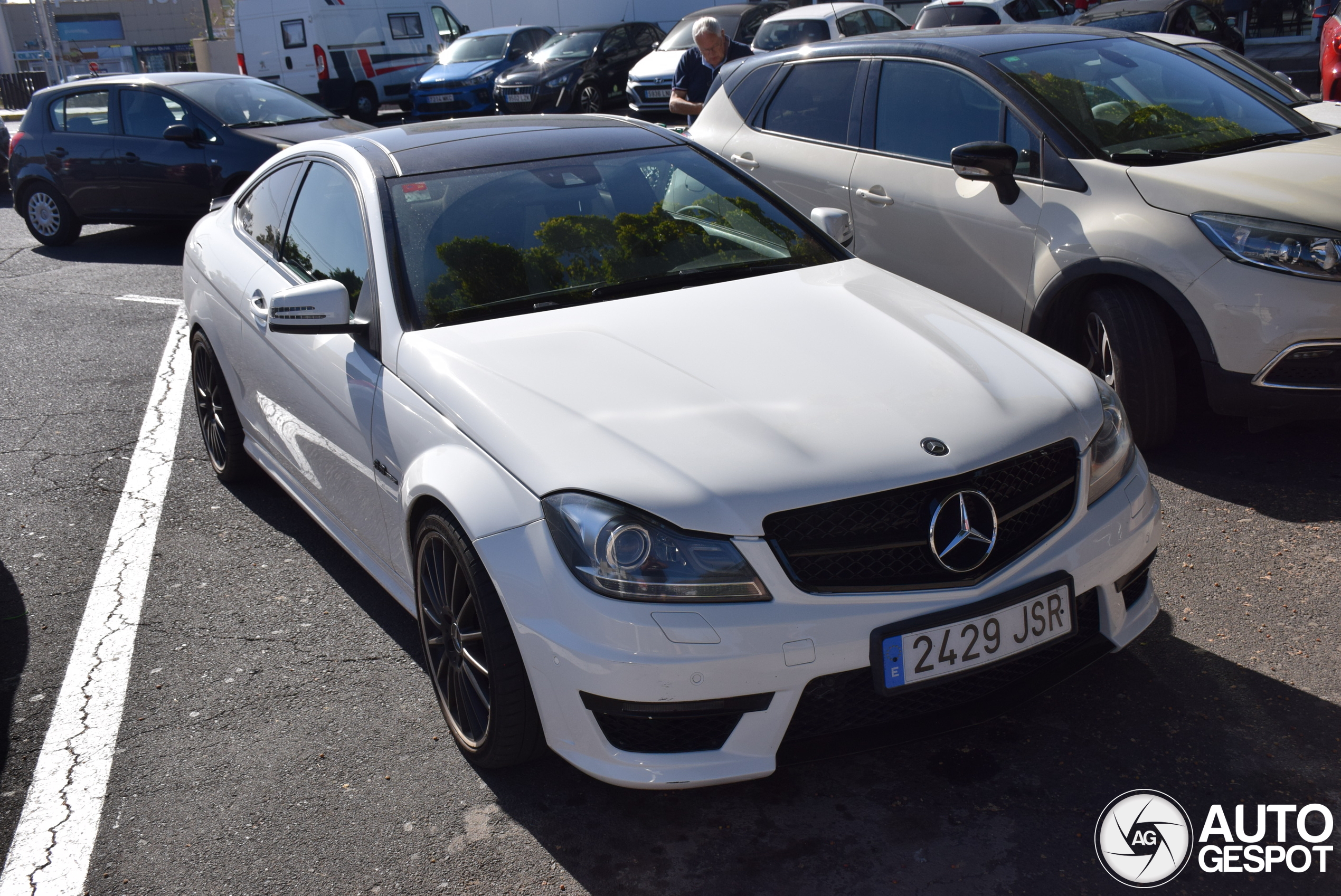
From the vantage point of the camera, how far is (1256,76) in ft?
18.4

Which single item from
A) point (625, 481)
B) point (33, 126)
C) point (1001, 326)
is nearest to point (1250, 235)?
point (1001, 326)

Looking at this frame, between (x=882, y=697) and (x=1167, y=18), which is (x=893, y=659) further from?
(x=1167, y=18)

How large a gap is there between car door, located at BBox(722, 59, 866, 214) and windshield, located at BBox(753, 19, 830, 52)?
1054 cm

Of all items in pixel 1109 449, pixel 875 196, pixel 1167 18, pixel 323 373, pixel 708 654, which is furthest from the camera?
pixel 1167 18

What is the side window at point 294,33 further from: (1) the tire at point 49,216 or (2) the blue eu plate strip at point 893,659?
(2) the blue eu plate strip at point 893,659

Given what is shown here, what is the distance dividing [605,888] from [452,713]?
692 millimetres

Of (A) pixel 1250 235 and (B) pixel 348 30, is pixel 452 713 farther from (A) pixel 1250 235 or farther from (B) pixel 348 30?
(B) pixel 348 30

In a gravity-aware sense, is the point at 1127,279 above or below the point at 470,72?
below

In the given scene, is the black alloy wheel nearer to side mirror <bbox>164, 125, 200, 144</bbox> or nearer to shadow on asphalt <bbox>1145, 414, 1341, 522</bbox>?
side mirror <bbox>164, 125, 200, 144</bbox>

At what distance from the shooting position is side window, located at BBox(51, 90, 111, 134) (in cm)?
1064

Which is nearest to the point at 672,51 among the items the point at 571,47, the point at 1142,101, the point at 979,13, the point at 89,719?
the point at 571,47

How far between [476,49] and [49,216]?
11.2 meters

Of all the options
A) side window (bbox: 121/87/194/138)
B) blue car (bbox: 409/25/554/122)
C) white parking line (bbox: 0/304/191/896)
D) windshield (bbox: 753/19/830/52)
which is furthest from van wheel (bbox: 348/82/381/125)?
white parking line (bbox: 0/304/191/896)

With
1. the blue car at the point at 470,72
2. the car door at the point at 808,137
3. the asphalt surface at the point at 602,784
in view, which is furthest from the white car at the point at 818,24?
the asphalt surface at the point at 602,784
